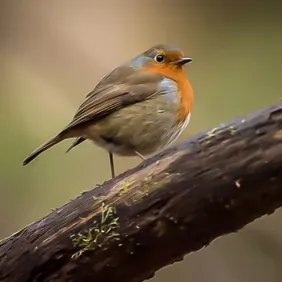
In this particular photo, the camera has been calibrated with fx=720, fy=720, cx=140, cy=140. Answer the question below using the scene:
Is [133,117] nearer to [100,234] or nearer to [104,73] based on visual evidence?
[100,234]

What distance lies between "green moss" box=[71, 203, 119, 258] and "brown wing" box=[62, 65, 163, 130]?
70 centimetres

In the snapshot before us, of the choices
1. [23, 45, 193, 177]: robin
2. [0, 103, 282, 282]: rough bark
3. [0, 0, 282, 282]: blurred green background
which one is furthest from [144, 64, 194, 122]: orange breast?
[0, 0, 282, 282]: blurred green background

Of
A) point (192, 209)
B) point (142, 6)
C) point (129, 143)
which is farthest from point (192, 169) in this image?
point (142, 6)

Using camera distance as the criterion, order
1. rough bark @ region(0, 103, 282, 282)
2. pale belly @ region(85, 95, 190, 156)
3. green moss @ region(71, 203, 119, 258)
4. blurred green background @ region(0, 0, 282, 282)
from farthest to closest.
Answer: blurred green background @ region(0, 0, 282, 282)
pale belly @ region(85, 95, 190, 156)
green moss @ region(71, 203, 119, 258)
rough bark @ region(0, 103, 282, 282)

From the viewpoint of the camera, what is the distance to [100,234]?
175 cm

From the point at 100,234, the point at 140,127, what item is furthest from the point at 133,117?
the point at 100,234

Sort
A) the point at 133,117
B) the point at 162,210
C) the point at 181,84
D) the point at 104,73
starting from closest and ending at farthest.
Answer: the point at 162,210 → the point at 133,117 → the point at 181,84 → the point at 104,73

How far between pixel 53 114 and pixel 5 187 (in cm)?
49

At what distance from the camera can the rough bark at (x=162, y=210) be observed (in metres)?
1.57

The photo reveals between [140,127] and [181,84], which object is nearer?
[140,127]

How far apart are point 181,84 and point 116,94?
0.27m

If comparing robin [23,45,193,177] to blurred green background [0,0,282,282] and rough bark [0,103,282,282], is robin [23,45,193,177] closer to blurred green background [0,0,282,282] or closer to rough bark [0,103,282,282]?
rough bark [0,103,282,282]

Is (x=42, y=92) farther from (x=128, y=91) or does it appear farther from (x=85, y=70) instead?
(x=128, y=91)

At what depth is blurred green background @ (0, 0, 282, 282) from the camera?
12.8 feet
